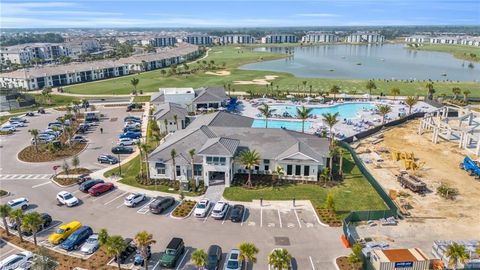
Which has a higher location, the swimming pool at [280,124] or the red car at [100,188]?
the swimming pool at [280,124]

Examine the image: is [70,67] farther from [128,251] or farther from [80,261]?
[128,251]

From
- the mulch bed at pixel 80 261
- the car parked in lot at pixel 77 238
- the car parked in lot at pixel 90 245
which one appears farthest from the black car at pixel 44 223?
the car parked in lot at pixel 90 245

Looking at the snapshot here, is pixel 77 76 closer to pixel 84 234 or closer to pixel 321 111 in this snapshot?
pixel 321 111

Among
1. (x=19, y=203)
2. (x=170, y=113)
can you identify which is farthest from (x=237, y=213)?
(x=170, y=113)

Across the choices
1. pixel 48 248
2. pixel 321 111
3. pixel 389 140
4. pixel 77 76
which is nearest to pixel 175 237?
pixel 48 248

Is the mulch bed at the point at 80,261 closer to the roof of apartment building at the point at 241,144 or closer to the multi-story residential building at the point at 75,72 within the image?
the roof of apartment building at the point at 241,144

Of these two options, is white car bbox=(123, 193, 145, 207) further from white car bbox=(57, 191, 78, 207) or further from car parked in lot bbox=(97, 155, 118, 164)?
car parked in lot bbox=(97, 155, 118, 164)

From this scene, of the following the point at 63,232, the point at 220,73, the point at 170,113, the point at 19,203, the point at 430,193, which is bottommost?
the point at 430,193
